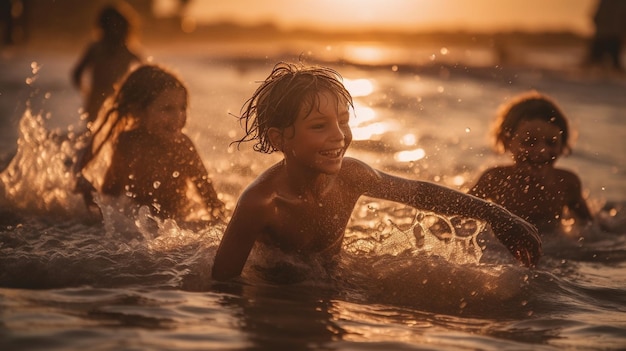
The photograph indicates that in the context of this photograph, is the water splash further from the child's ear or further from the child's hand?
the child's hand

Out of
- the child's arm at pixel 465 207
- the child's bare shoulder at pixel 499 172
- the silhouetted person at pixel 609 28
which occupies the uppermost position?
the silhouetted person at pixel 609 28

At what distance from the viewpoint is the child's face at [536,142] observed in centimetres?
637

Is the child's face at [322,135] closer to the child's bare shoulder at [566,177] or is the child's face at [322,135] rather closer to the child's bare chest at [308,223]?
the child's bare chest at [308,223]

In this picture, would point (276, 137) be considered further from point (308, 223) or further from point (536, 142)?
point (536, 142)

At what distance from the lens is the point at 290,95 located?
4602mm

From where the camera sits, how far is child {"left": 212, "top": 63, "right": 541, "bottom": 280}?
15.0 ft

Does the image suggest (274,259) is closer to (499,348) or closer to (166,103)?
(499,348)

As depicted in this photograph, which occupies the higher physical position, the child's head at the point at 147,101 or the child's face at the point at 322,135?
the child's head at the point at 147,101

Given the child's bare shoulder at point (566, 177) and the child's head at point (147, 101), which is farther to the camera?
the child's bare shoulder at point (566, 177)

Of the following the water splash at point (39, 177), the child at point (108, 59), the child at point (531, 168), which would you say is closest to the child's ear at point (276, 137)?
the child at point (531, 168)

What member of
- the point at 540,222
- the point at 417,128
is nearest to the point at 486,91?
the point at 417,128

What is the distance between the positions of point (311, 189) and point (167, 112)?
1827mm

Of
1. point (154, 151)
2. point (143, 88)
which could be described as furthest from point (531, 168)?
point (143, 88)

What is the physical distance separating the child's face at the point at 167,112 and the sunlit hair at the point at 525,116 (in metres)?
2.11
